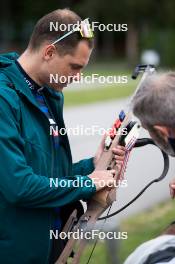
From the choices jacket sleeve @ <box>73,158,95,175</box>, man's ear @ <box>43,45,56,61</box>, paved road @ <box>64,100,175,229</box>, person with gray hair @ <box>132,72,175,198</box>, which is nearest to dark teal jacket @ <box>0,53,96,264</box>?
man's ear @ <box>43,45,56,61</box>

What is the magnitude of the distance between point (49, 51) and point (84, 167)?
2.28ft

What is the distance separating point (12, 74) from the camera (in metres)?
2.70

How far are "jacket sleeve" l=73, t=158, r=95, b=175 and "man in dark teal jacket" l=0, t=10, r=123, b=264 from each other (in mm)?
284

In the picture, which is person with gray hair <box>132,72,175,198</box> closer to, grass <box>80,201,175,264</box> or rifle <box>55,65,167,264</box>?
rifle <box>55,65,167,264</box>

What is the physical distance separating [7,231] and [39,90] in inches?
24.9

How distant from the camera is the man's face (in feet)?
9.02

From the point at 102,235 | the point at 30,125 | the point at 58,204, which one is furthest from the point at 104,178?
the point at 102,235

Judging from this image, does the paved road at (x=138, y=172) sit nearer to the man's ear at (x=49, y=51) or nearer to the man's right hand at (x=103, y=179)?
the man's right hand at (x=103, y=179)

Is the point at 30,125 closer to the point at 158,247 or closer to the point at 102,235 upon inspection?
the point at 158,247

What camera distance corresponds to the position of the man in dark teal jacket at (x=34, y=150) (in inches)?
100

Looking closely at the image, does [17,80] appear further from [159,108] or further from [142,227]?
[142,227]

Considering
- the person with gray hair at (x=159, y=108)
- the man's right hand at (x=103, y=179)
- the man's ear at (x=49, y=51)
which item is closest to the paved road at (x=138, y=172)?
the man's right hand at (x=103, y=179)

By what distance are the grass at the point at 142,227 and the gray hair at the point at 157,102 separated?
2.77m

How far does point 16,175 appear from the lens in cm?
252
